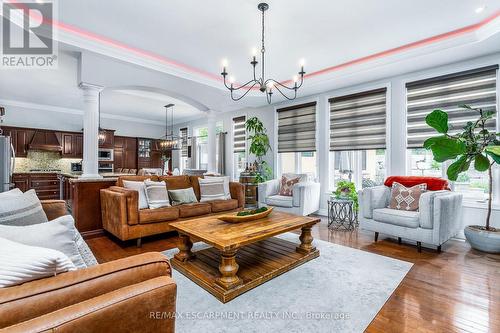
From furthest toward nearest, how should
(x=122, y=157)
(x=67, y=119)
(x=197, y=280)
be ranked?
(x=122, y=157) → (x=67, y=119) → (x=197, y=280)

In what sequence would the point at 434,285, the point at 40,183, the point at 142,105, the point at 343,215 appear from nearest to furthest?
the point at 434,285 < the point at 343,215 < the point at 40,183 < the point at 142,105

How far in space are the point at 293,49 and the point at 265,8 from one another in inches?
45.8

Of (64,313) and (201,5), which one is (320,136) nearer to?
(201,5)

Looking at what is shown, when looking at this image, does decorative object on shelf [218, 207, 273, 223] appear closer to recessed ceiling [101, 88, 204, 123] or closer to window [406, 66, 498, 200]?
window [406, 66, 498, 200]

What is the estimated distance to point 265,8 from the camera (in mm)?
2740

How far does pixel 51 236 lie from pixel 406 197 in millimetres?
3946

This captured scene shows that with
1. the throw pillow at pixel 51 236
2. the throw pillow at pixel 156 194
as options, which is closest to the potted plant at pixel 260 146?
the throw pillow at pixel 156 194

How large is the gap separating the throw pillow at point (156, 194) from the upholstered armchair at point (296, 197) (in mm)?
1963

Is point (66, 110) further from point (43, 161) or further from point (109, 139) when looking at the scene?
point (43, 161)

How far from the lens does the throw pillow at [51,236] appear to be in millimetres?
1100

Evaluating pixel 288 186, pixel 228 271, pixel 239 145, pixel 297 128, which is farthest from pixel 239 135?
pixel 228 271

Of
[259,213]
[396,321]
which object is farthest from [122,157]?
[396,321]

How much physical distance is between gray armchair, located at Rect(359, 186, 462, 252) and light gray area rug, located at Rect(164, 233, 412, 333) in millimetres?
620

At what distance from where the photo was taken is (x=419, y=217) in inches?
124
